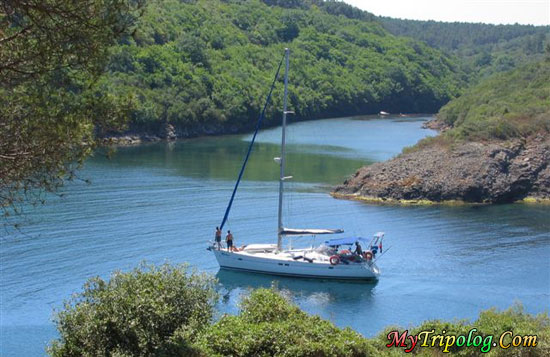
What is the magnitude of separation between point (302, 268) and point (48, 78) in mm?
23946

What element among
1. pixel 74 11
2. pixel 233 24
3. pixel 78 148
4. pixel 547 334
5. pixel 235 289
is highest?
pixel 233 24

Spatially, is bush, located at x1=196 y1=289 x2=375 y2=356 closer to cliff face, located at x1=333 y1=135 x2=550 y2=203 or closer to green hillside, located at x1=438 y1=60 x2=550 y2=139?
cliff face, located at x1=333 y1=135 x2=550 y2=203

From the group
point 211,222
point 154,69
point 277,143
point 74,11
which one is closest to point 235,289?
point 211,222

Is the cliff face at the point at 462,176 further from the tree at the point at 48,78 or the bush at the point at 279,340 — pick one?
the tree at the point at 48,78

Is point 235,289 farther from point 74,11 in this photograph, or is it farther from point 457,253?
point 74,11

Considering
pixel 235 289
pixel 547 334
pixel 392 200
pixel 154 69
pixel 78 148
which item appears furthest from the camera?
pixel 154 69

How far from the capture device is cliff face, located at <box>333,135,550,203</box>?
60750 millimetres

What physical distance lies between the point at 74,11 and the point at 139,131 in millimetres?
81917

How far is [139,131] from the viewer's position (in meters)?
98.1

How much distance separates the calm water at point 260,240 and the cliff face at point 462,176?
7.58 ft

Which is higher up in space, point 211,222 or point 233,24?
point 233,24

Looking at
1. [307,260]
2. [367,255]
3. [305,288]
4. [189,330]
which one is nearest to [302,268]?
[307,260]

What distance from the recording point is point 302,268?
40375 mm

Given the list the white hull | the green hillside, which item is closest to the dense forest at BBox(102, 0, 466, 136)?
the green hillside
